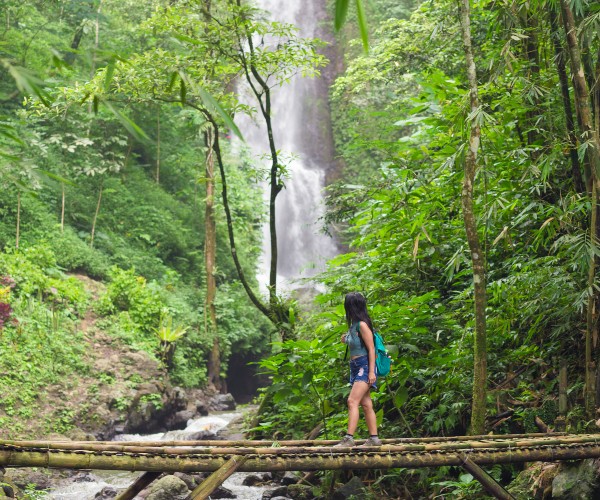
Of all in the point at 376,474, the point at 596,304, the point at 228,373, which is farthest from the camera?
the point at 228,373

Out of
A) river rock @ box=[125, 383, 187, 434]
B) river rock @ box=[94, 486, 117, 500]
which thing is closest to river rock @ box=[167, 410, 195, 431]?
river rock @ box=[125, 383, 187, 434]

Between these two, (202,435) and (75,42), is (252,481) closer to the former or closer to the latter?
(202,435)

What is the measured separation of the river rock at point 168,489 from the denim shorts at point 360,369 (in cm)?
320

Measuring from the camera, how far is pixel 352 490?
214 inches

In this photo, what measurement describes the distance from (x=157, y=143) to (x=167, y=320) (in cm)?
607

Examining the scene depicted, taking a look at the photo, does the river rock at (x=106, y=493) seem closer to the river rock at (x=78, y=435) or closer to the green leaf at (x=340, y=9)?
the river rock at (x=78, y=435)

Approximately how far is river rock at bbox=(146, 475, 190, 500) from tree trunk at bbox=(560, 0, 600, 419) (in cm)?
426

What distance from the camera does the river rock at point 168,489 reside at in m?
6.78

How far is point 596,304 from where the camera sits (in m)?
4.25

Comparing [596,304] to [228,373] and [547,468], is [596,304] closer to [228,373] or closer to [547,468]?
[547,468]

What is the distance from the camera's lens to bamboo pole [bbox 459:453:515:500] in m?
3.90

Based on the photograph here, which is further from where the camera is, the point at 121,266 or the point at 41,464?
the point at 121,266

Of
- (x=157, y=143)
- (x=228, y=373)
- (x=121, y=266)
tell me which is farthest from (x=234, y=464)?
(x=157, y=143)

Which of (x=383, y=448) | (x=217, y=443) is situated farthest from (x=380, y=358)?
(x=217, y=443)
